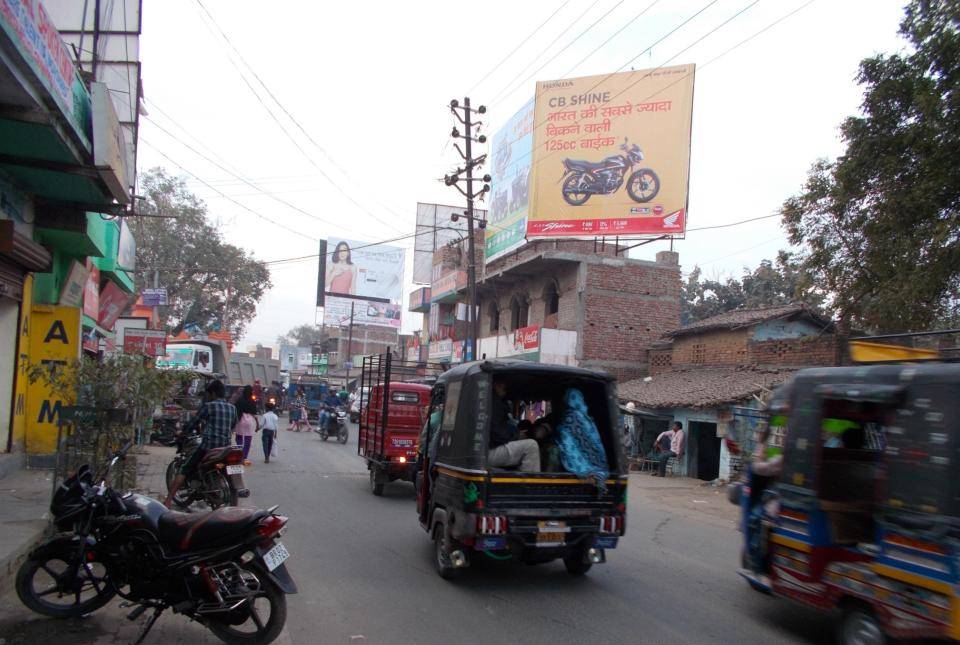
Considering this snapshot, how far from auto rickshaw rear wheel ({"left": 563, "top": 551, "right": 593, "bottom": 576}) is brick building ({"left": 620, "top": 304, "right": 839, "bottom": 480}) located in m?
9.82

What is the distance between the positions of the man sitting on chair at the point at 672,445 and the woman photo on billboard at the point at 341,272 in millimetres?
42552

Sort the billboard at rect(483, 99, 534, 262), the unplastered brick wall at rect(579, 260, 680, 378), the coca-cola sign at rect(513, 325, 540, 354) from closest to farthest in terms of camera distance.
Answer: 1. the coca-cola sign at rect(513, 325, 540, 354)
2. the unplastered brick wall at rect(579, 260, 680, 378)
3. the billboard at rect(483, 99, 534, 262)

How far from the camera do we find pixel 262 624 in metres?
4.79

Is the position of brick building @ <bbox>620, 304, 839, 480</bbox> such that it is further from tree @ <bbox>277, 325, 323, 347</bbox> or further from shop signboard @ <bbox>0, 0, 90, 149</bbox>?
tree @ <bbox>277, 325, 323, 347</bbox>

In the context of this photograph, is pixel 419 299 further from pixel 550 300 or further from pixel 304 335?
pixel 304 335

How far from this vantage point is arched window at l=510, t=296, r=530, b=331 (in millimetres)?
30656

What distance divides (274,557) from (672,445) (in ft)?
52.6

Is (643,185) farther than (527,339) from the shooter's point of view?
No

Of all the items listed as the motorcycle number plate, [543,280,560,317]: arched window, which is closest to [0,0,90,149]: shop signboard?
the motorcycle number plate

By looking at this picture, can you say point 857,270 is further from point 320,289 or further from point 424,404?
point 320,289

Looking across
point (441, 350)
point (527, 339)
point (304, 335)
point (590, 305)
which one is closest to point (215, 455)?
point (527, 339)

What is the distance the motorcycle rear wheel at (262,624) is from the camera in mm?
4734

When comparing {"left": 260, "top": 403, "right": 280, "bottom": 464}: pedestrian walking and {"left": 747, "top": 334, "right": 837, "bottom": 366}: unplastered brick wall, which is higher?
{"left": 747, "top": 334, "right": 837, "bottom": 366}: unplastered brick wall

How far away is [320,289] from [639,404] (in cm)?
4207
